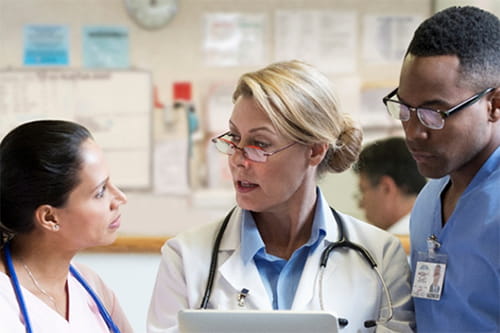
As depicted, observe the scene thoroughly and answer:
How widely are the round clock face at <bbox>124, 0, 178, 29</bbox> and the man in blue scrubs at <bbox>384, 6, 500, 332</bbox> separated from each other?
5.25ft

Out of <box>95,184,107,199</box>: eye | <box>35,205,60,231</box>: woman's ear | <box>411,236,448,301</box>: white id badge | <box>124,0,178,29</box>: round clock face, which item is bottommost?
<box>411,236,448,301</box>: white id badge

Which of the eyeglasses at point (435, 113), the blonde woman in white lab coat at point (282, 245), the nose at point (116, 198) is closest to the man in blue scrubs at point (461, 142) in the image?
the eyeglasses at point (435, 113)

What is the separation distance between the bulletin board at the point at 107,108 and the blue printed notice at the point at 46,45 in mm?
45

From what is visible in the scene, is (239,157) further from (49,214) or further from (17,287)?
(17,287)

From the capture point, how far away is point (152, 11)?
9.41 feet

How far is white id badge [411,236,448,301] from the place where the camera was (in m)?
1.49

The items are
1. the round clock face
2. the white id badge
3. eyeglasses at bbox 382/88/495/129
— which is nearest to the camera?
eyeglasses at bbox 382/88/495/129

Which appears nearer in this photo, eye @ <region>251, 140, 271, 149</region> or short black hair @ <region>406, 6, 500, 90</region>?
short black hair @ <region>406, 6, 500, 90</region>

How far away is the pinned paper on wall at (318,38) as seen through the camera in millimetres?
2922

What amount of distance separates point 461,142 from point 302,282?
493 millimetres

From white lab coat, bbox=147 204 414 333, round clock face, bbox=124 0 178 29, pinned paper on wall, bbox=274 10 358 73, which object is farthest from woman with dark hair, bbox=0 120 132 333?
pinned paper on wall, bbox=274 10 358 73

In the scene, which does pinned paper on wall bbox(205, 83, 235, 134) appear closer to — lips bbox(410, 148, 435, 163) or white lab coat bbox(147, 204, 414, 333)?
white lab coat bbox(147, 204, 414, 333)

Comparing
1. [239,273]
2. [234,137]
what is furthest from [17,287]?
[234,137]

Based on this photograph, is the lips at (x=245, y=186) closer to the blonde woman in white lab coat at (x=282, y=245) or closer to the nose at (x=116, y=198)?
the blonde woman in white lab coat at (x=282, y=245)
